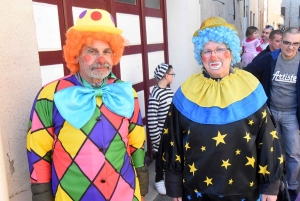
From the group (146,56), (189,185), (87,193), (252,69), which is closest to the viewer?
(87,193)

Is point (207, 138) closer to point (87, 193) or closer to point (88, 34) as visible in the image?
point (87, 193)

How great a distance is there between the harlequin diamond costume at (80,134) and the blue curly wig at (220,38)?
1.72ft

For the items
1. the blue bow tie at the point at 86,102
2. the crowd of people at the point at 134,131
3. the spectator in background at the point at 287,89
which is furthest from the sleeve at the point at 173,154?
the spectator in background at the point at 287,89

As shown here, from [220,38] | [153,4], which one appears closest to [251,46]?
[153,4]

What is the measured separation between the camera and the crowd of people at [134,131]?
6.25ft

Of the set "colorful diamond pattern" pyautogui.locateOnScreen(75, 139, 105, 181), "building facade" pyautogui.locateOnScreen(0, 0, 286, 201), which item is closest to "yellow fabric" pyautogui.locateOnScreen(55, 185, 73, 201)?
"colorful diamond pattern" pyautogui.locateOnScreen(75, 139, 105, 181)

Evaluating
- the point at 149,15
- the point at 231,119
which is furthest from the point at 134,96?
the point at 149,15

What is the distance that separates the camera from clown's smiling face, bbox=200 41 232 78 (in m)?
2.02

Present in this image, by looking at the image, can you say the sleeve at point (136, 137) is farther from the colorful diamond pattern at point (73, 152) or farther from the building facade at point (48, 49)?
the building facade at point (48, 49)

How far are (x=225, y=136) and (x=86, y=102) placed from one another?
2.76ft

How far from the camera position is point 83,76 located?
2039 mm

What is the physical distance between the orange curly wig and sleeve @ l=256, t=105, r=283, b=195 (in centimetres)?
98

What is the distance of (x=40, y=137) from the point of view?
73.9 inches

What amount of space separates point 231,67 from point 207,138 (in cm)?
51
